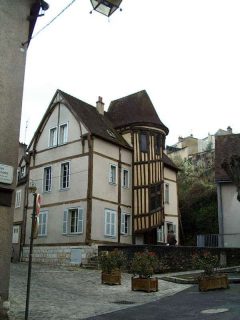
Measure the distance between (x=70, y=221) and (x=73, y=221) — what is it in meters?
0.15

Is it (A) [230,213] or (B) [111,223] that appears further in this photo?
(A) [230,213]

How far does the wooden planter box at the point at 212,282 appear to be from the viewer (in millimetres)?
12383

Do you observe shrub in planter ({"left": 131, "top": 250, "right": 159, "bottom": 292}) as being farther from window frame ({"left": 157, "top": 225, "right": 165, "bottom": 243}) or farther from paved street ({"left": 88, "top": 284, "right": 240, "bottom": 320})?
window frame ({"left": 157, "top": 225, "right": 165, "bottom": 243})

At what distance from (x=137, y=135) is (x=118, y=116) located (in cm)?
228

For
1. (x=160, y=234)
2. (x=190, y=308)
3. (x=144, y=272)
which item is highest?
(x=160, y=234)

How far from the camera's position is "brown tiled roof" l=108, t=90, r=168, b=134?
25992 millimetres

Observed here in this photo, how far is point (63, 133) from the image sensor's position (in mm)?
25062

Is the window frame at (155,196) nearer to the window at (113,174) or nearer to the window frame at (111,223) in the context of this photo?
the window at (113,174)

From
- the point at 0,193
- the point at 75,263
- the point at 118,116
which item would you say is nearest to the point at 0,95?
the point at 0,193

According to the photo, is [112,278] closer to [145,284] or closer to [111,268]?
[111,268]

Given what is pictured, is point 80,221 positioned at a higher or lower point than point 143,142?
lower

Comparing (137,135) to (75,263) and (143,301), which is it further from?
(143,301)

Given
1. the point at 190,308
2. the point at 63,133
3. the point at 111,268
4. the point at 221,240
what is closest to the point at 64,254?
the point at 63,133

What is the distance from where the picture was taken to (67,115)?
24.9 m
